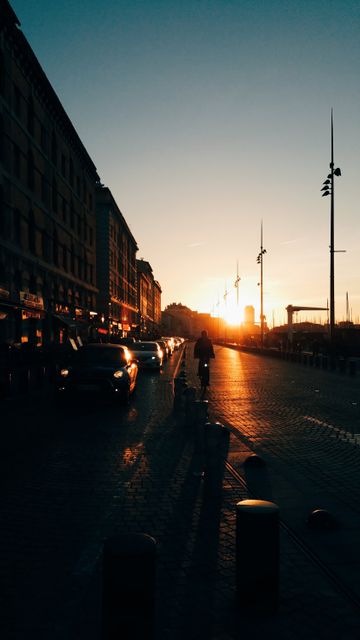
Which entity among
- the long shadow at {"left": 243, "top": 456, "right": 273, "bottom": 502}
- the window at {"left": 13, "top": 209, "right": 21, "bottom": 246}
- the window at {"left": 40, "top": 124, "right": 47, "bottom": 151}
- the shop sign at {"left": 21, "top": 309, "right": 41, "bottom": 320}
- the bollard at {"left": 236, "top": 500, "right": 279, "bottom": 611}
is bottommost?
the long shadow at {"left": 243, "top": 456, "right": 273, "bottom": 502}

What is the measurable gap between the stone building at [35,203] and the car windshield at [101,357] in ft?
17.0

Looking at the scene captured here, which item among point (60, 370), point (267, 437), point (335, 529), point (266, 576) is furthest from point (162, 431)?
point (266, 576)

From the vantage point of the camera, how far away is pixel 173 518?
5.10m

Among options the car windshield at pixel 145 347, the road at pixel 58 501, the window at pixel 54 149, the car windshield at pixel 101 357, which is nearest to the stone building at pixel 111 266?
the window at pixel 54 149

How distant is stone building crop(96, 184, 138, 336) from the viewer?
183 feet

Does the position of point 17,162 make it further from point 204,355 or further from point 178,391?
point 178,391

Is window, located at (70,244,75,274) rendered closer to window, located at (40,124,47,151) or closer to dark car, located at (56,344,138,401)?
window, located at (40,124,47,151)

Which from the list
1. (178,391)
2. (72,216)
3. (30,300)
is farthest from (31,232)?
(178,391)

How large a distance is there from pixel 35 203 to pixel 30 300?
561cm

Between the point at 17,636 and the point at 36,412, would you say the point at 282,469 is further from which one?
the point at 36,412

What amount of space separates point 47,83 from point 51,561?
29.7 meters

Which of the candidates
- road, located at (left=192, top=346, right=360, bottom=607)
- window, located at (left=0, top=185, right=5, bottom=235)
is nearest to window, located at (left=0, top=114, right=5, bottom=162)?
window, located at (left=0, top=185, right=5, bottom=235)

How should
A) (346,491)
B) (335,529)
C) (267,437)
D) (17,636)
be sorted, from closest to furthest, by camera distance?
1. (17,636)
2. (335,529)
3. (346,491)
4. (267,437)

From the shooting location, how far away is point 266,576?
3414 mm
